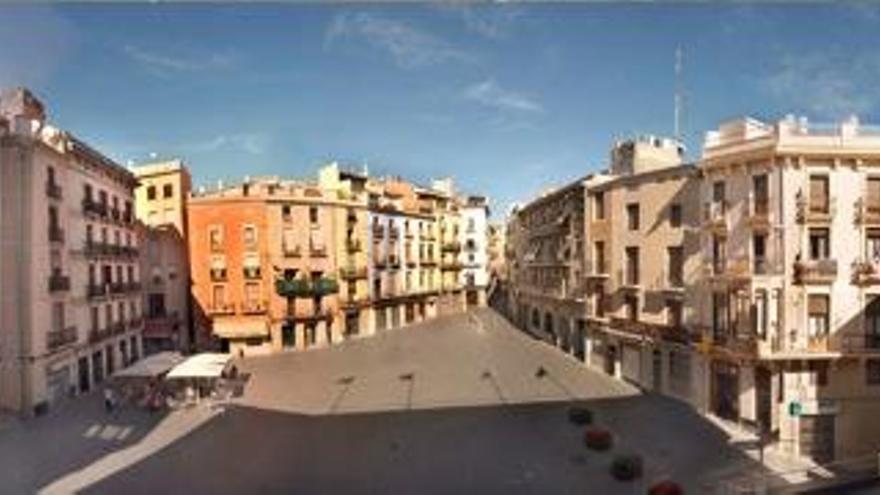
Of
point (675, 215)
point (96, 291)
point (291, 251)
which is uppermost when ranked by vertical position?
point (675, 215)

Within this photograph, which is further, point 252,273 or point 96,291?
point 252,273

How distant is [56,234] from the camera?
1831 cm

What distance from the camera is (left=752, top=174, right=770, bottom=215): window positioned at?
64.5 ft

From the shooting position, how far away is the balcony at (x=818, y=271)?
18.9 meters

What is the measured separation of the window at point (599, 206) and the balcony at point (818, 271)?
7541 millimetres

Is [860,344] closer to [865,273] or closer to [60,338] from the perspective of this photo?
[865,273]

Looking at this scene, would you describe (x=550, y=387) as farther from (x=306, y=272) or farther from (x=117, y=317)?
(x=117, y=317)

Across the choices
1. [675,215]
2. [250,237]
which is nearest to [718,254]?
[675,215]

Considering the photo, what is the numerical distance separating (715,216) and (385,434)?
1013cm

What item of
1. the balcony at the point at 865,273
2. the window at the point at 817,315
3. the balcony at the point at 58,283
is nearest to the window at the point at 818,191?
the balcony at the point at 865,273

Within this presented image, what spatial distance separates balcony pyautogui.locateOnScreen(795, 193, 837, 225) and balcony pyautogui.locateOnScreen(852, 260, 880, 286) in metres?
1.24

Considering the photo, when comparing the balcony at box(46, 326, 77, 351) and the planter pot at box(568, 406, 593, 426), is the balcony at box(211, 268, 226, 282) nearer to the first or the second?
the balcony at box(46, 326, 77, 351)

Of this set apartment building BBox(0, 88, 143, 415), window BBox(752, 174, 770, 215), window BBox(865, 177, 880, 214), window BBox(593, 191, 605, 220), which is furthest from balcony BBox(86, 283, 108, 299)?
window BBox(865, 177, 880, 214)

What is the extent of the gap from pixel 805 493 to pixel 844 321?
5.71 m
